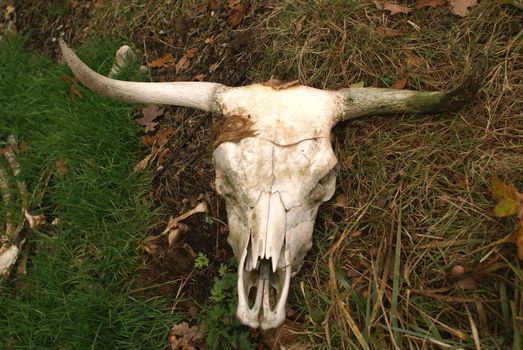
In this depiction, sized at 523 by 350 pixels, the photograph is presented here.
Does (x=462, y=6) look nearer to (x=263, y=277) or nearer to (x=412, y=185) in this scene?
(x=412, y=185)

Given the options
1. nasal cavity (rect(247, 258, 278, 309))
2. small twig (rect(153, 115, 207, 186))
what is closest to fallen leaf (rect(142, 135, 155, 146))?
small twig (rect(153, 115, 207, 186))

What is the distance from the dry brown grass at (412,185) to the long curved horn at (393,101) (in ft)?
0.57

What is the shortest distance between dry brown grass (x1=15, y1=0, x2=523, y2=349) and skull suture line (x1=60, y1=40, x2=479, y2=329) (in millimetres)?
275

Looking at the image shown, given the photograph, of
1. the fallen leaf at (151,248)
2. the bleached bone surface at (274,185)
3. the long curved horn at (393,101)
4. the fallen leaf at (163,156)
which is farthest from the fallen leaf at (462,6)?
the fallen leaf at (151,248)

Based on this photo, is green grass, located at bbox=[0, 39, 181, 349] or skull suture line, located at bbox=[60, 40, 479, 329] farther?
green grass, located at bbox=[0, 39, 181, 349]

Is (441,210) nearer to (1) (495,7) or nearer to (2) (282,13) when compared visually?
(1) (495,7)

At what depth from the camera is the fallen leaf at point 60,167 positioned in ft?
11.9

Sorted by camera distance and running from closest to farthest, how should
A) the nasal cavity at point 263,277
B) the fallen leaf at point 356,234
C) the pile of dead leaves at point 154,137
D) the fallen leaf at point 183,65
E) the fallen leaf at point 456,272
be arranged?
the nasal cavity at point 263,277 → the fallen leaf at point 456,272 → the fallen leaf at point 356,234 → the pile of dead leaves at point 154,137 → the fallen leaf at point 183,65

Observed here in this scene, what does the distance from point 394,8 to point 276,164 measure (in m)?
A: 1.63

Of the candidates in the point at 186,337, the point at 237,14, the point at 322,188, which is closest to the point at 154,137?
the point at 237,14

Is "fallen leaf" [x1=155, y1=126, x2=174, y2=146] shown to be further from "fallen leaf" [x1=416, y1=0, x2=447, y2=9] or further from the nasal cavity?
"fallen leaf" [x1=416, y1=0, x2=447, y2=9]

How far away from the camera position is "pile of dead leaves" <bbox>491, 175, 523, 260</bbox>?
6.79 ft

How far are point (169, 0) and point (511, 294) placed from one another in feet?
11.6

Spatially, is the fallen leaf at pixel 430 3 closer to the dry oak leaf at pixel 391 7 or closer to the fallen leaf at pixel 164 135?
the dry oak leaf at pixel 391 7
